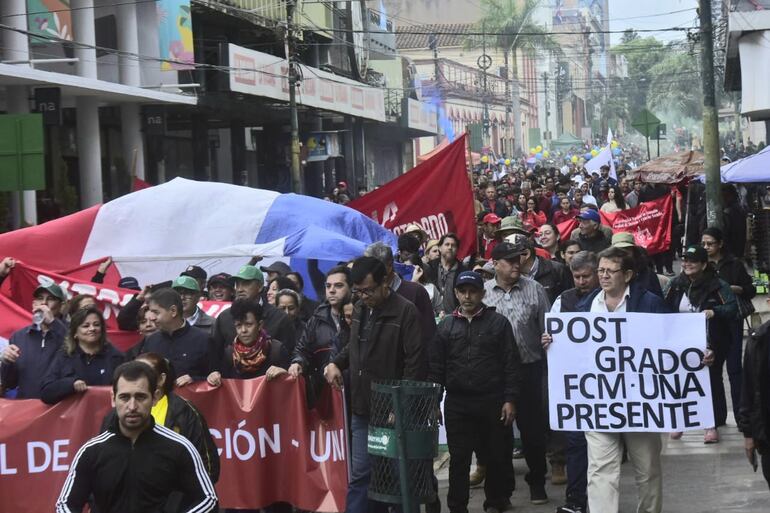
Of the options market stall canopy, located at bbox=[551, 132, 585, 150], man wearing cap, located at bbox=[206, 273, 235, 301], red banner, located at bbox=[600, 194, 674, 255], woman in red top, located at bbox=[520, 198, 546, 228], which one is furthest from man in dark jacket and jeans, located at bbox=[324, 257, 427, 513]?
market stall canopy, located at bbox=[551, 132, 585, 150]

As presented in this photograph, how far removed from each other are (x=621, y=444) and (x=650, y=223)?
14.0 m

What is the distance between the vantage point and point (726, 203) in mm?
19969

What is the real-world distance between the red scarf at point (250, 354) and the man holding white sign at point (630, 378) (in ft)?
5.82

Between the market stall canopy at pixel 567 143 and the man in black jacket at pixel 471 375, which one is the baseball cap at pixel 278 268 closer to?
the man in black jacket at pixel 471 375

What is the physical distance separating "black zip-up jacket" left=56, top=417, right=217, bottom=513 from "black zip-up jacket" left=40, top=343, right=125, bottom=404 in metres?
2.71

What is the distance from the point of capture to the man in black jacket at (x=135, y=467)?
522cm

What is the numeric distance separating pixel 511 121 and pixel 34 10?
82730 millimetres

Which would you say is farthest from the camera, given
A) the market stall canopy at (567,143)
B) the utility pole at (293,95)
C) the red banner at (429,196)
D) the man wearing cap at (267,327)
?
the market stall canopy at (567,143)

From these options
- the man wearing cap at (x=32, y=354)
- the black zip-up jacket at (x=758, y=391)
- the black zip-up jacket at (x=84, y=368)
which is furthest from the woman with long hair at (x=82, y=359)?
the black zip-up jacket at (x=758, y=391)

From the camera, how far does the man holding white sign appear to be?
808cm

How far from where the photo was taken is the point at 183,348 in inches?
324

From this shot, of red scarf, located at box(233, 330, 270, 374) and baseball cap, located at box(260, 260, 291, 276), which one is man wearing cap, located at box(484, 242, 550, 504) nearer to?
red scarf, located at box(233, 330, 270, 374)

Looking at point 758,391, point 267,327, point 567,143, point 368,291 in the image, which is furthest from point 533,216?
point 567,143

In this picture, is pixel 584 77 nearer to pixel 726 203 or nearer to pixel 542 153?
pixel 542 153
